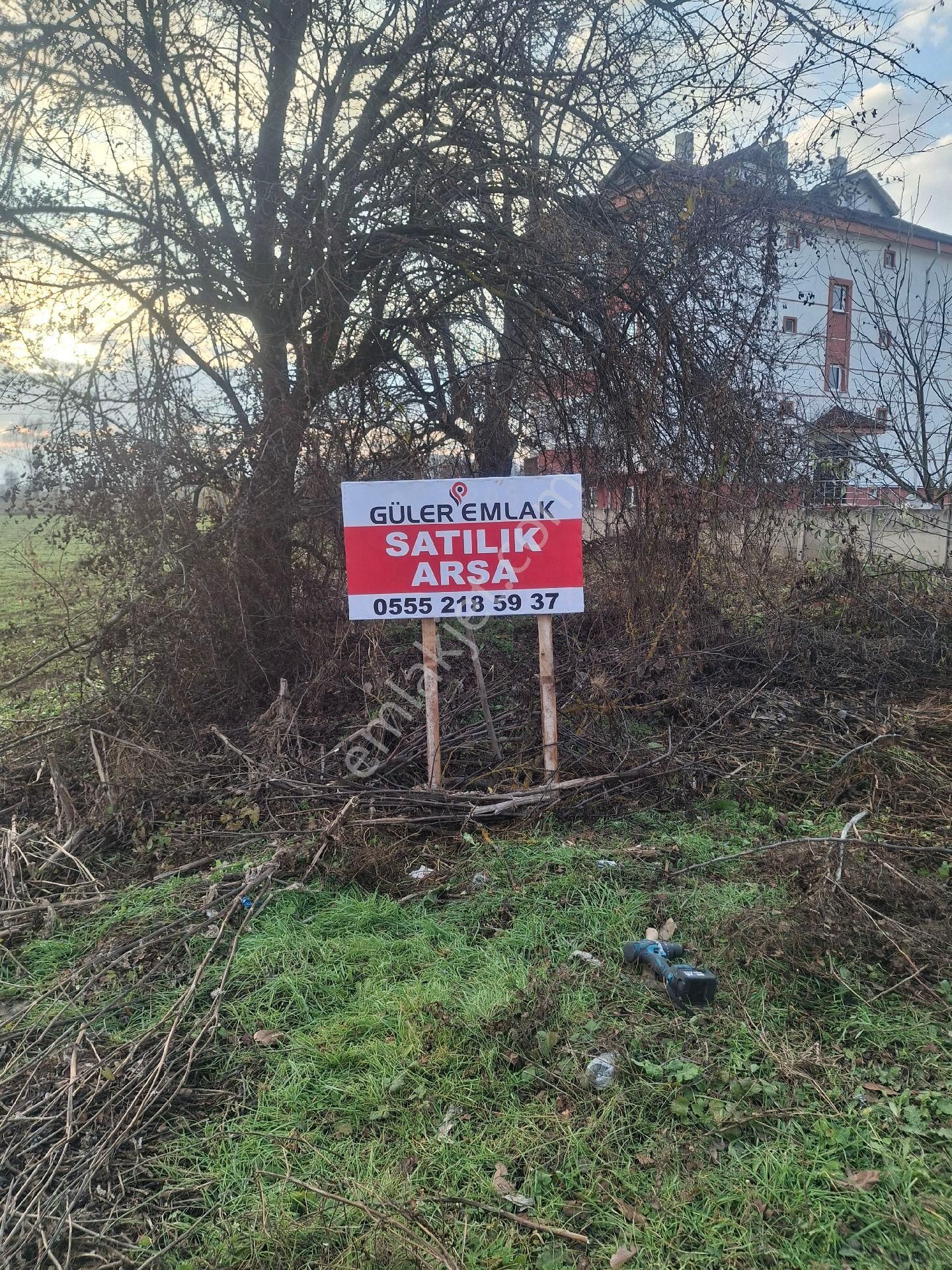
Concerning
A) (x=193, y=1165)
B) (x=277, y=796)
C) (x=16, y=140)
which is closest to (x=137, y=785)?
(x=277, y=796)

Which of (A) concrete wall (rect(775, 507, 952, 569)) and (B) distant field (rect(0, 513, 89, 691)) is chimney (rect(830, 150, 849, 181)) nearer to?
(A) concrete wall (rect(775, 507, 952, 569))

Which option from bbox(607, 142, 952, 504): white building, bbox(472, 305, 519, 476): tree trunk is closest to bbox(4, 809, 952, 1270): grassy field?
bbox(472, 305, 519, 476): tree trunk

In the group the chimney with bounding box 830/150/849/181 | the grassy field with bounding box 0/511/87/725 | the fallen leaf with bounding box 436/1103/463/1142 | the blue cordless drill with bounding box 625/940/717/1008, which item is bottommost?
the fallen leaf with bounding box 436/1103/463/1142

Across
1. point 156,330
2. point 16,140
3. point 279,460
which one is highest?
point 16,140

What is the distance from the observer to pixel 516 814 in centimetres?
473

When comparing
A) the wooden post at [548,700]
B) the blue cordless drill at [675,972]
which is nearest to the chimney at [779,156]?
the wooden post at [548,700]

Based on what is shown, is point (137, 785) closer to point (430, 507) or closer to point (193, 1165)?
point (430, 507)

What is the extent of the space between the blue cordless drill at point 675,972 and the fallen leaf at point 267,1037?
1376 mm

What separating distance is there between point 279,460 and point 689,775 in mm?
3802

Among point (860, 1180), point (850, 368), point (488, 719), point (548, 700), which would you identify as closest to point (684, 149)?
point (850, 368)

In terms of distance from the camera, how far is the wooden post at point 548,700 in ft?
16.3

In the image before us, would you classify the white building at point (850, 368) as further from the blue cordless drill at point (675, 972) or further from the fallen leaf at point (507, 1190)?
the fallen leaf at point (507, 1190)

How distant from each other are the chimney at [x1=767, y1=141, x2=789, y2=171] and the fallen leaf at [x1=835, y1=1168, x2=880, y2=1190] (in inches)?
349

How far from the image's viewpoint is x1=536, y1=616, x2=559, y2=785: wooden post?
196 inches
